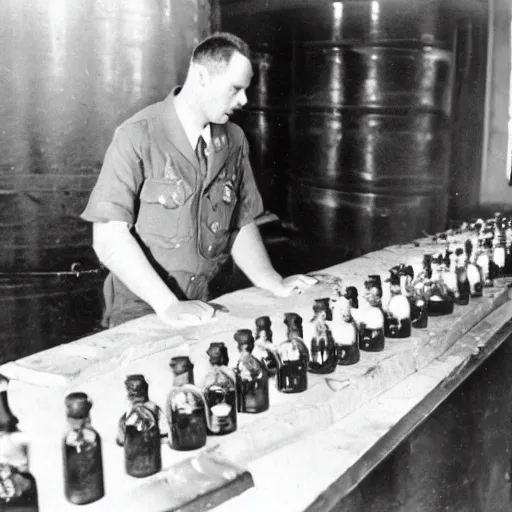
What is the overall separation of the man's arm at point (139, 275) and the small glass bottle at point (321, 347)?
1.18ft

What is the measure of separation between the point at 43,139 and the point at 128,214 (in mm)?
744

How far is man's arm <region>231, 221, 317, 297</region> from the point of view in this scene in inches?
89.0

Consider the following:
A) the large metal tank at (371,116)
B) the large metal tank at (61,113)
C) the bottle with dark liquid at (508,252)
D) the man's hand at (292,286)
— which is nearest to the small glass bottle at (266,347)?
the man's hand at (292,286)

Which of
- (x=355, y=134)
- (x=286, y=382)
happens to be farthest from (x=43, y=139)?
(x=355, y=134)

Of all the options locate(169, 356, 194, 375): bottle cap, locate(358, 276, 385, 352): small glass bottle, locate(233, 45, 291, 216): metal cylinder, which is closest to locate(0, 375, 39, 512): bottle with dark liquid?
locate(169, 356, 194, 375): bottle cap

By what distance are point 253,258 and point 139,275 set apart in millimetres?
603

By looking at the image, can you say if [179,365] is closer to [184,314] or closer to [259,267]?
[184,314]

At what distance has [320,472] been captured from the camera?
1.18m

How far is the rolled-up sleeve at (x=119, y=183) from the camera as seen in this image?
1967mm

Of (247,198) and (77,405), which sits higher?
(247,198)

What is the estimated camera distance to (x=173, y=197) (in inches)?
85.2

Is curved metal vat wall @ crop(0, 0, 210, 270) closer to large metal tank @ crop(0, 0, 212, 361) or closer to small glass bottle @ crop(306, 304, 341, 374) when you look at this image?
large metal tank @ crop(0, 0, 212, 361)

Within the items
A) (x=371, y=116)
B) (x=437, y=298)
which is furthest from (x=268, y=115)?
(x=437, y=298)

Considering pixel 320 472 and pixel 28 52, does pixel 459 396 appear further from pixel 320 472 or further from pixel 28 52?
pixel 28 52
